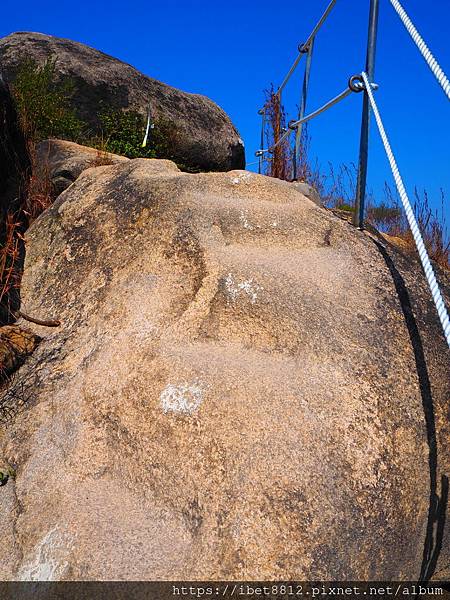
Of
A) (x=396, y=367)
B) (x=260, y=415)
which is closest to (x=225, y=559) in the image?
(x=260, y=415)

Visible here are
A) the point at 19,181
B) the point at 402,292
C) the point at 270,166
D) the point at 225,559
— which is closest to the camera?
the point at 225,559

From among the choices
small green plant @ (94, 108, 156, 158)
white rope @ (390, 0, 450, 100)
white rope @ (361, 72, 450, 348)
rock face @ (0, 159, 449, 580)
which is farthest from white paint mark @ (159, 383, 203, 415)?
small green plant @ (94, 108, 156, 158)

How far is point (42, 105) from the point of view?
579 cm

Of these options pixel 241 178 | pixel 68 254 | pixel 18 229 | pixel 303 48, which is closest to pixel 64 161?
A: pixel 18 229

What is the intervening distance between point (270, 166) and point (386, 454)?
4.46m

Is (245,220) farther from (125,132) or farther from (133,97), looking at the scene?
(133,97)

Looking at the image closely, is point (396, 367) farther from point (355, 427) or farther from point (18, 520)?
point (18, 520)

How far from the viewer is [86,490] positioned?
2100 millimetres

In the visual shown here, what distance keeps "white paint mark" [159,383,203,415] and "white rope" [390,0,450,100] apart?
1307mm

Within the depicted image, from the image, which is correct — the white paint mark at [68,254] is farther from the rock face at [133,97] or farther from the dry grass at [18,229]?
the rock face at [133,97]

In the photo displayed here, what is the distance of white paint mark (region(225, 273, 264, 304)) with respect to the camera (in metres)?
2.50

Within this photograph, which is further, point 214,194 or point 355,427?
point 214,194

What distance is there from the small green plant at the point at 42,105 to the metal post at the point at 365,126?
128 inches

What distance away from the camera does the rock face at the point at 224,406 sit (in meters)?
1.93
